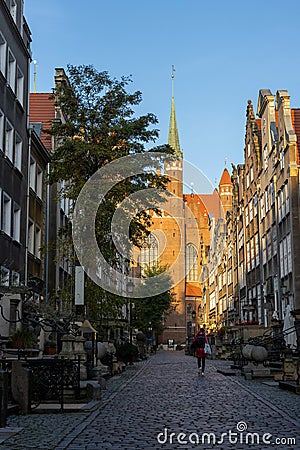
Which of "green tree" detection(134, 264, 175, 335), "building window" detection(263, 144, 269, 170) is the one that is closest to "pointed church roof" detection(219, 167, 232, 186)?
"green tree" detection(134, 264, 175, 335)

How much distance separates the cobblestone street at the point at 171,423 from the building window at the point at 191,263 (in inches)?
3741

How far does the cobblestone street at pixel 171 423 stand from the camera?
878 cm

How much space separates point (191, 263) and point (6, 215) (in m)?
89.9

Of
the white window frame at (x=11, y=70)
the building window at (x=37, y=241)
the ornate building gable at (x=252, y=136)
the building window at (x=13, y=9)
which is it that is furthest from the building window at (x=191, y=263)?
the white window frame at (x=11, y=70)

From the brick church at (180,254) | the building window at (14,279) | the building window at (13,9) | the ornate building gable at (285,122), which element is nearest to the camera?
the building window at (14,279)

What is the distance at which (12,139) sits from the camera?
83.6 ft

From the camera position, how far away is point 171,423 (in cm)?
1072

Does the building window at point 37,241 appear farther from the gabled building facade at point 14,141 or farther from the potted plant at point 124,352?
the potted plant at point 124,352

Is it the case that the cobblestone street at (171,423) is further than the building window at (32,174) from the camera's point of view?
No

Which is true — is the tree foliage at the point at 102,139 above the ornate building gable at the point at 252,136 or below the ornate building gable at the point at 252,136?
below

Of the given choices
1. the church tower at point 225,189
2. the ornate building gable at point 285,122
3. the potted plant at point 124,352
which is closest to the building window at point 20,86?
the potted plant at point 124,352

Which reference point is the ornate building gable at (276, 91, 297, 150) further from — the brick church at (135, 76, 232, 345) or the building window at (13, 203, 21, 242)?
the brick church at (135, 76, 232, 345)

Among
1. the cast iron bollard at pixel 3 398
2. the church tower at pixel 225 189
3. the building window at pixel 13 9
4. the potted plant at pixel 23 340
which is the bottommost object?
the cast iron bollard at pixel 3 398

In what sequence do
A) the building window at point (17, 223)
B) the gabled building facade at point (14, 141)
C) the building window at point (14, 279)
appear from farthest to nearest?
the building window at point (17, 223), the gabled building facade at point (14, 141), the building window at point (14, 279)
